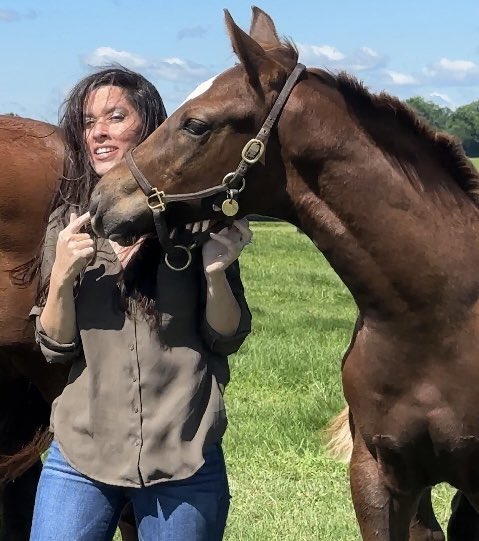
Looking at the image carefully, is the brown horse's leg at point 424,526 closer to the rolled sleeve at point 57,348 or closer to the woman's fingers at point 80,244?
the rolled sleeve at point 57,348

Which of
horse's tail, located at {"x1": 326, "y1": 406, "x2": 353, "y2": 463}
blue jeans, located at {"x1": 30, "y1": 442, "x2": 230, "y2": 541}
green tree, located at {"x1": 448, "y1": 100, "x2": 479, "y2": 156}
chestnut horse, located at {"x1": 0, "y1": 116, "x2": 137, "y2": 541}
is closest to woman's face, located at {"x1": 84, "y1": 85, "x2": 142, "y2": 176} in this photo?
chestnut horse, located at {"x1": 0, "y1": 116, "x2": 137, "y2": 541}

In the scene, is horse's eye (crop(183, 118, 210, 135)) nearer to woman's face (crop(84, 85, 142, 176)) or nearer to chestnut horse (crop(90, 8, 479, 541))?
chestnut horse (crop(90, 8, 479, 541))

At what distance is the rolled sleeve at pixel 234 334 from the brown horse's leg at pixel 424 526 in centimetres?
116

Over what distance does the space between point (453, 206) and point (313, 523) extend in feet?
5.95

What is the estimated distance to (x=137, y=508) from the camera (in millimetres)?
2402

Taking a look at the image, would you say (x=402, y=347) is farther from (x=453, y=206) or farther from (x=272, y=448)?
(x=272, y=448)

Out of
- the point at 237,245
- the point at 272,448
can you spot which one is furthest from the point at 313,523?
the point at 237,245

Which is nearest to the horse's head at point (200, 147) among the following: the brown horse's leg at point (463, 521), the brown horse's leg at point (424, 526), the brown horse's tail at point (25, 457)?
the brown horse's tail at point (25, 457)

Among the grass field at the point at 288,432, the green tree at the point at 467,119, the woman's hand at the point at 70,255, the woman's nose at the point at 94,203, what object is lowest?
the green tree at the point at 467,119

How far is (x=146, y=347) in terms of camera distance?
7.80 feet

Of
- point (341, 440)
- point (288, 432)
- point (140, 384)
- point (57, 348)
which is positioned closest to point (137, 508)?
point (140, 384)

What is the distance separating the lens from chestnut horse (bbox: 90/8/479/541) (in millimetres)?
2434

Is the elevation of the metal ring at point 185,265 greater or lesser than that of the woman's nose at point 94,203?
lesser

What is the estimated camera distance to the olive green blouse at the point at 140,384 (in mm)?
2342
